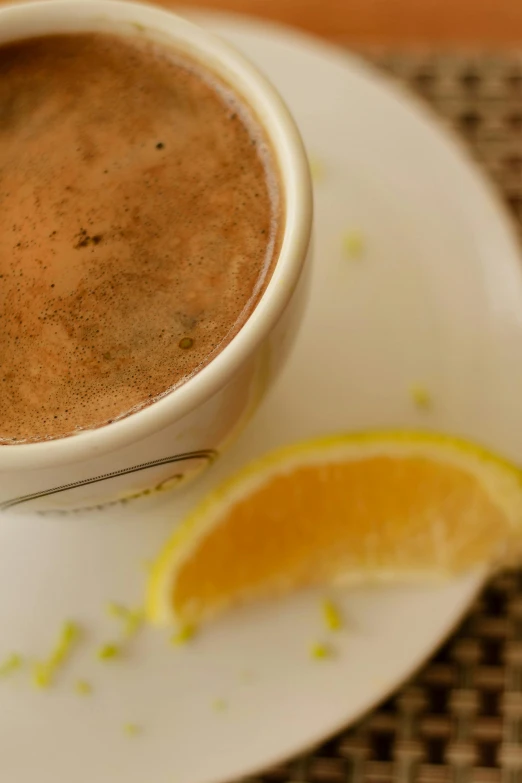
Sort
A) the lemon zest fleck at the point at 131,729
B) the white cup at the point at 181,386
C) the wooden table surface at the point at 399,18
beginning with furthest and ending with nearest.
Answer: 1. the wooden table surface at the point at 399,18
2. the lemon zest fleck at the point at 131,729
3. the white cup at the point at 181,386

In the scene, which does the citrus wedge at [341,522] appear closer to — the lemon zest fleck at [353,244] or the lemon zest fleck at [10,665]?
the lemon zest fleck at [10,665]

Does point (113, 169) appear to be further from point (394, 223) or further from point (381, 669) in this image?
point (381, 669)

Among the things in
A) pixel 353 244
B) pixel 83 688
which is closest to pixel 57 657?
pixel 83 688

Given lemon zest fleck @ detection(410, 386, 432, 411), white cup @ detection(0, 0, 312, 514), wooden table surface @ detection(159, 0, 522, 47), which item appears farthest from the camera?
wooden table surface @ detection(159, 0, 522, 47)

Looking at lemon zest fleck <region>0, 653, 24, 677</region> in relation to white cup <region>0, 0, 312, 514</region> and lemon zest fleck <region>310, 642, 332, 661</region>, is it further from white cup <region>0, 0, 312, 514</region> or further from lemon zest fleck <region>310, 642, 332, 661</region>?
lemon zest fleck <region>310, 642, 332, 661</region>

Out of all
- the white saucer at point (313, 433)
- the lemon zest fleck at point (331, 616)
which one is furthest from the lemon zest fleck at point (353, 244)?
the lemon zest fleck at point (331, 616)

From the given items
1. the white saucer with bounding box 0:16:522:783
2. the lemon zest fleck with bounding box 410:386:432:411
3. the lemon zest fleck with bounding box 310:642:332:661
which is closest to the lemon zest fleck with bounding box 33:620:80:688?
the white saucer with bounding box 0:16:522:783
